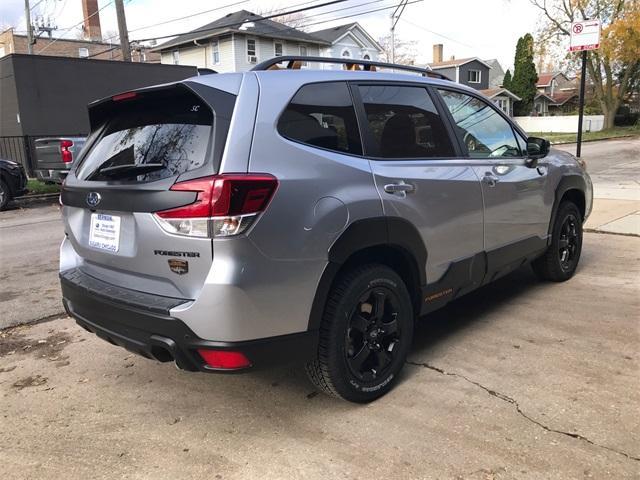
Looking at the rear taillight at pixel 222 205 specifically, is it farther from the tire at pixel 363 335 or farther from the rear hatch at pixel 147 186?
the tire at pixel 363 335

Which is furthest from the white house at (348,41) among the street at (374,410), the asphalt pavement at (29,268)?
the street at (374,410)

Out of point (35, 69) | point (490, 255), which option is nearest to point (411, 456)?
point (490, 255)

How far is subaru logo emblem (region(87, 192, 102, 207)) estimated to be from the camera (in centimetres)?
298

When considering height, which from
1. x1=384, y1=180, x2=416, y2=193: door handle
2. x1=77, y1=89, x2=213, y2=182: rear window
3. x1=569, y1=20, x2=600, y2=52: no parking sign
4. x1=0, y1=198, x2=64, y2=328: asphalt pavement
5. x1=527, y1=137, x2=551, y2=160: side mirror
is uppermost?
x1=569, y1=20, x2=600, y2=52: no parking sign

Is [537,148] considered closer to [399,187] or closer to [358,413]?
[399,187]

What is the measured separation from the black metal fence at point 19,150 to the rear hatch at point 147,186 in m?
15.6

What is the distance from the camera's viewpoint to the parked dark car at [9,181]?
12.3 metres

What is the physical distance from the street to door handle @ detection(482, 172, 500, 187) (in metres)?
1.13

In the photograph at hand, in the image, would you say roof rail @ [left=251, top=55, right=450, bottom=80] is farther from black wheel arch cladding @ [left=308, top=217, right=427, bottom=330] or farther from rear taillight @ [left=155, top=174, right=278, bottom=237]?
black wheel arch cladding @ [left=308, top=217, right=427, bottom=330]

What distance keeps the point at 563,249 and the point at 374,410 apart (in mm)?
3126

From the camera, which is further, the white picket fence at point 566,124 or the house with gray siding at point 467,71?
the house with gray siding at point 467,71

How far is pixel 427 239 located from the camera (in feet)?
11.3

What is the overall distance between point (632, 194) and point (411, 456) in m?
10.2

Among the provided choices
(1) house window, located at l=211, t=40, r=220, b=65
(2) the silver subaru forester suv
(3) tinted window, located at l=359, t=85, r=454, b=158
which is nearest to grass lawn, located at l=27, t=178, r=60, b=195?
(2) the silver subaru forester suv
